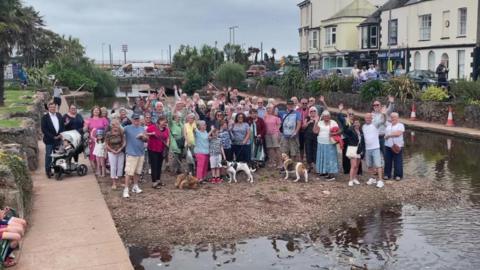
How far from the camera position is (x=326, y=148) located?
42.3 feet

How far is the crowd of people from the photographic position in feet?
38.6

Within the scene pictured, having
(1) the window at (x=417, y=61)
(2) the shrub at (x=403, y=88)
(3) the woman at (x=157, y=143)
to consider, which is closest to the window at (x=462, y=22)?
(1) the window at (x=417, y=61)

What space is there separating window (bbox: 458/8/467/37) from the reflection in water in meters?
28.3

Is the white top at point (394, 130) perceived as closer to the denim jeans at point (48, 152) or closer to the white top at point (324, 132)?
the white top at point (324, 132)

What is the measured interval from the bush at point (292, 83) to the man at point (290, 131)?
24.0 meters

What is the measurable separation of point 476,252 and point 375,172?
4.75 meters

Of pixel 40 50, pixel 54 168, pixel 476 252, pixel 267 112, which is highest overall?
pixel 40 50

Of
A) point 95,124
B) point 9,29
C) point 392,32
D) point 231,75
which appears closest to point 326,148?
point 95,124

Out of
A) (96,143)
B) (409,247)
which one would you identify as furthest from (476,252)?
(96,143)

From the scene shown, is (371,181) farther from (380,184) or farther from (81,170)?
(81,170)

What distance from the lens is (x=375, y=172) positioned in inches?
528

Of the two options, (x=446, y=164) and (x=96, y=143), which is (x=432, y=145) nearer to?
(x=446, y=164)

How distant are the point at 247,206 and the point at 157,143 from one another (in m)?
2.37

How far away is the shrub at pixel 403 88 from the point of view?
27439 mm
